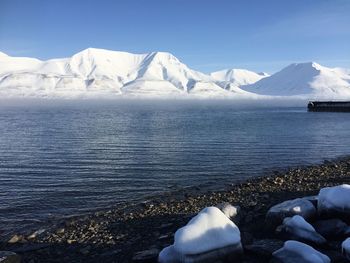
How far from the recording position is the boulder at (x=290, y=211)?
Answer: 560 inches

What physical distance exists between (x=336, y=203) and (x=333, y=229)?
110cm

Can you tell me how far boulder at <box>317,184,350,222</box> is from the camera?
1393cm

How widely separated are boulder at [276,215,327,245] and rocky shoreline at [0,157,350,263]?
1.87 ft

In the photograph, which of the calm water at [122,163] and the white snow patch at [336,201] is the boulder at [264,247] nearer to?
the white snow patch at [336,201]

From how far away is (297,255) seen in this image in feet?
36.0

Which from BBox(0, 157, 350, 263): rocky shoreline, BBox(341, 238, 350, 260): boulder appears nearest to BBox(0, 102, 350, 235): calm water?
BBox(0, 157, 350, 263): rocky shoreline

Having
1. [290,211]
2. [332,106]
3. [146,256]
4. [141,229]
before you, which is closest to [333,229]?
[290,211]

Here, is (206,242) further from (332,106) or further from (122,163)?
(332,106)

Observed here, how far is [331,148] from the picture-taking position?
46.5 metres

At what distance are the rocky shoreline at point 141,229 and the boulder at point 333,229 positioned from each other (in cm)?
138

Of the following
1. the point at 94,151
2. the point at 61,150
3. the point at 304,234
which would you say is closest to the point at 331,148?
the point at 94,151

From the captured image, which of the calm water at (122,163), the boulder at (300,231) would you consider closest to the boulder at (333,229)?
the boulder at (300,231)

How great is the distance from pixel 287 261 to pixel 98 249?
21.1 feet

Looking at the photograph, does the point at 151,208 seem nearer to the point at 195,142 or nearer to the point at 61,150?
the point at 61,150
